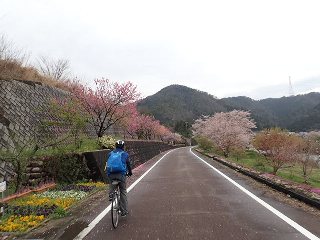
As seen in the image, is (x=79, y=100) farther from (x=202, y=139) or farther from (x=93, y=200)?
(x=202, y=139)

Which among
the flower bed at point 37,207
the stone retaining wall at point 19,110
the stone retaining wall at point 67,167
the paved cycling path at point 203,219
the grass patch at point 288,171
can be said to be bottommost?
the grass patch at point 288,171

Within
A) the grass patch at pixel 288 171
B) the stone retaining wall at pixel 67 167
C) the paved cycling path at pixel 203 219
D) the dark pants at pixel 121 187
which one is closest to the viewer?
the paved cycling path at pixel 203 219

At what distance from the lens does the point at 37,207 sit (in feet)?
31.1

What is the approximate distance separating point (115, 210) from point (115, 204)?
25 cm

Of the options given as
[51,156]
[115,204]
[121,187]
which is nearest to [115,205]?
[115,204]

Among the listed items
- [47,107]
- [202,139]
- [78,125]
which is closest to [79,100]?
[47,107]

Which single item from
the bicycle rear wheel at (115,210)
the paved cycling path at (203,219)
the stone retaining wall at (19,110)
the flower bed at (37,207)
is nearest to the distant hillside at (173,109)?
the stone retaining wall at (19,110)

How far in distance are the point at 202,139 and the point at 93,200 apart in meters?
55.4

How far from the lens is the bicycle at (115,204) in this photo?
7364 millimetres

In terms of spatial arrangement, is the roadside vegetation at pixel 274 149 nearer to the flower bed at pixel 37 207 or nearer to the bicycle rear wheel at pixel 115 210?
the flower bed at pixel 37 207

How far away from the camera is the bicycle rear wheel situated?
7329 millimetres

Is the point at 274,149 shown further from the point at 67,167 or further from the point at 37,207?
the point at 37,207

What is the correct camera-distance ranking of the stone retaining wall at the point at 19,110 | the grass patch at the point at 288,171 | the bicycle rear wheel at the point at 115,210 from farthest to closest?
1. the grass patch at the point at 288,171
2. the stone retaining wall at the point at 19,110
3. the bicycle rear wheel at the point at 115,210

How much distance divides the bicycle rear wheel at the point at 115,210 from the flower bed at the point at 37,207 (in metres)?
1.65
